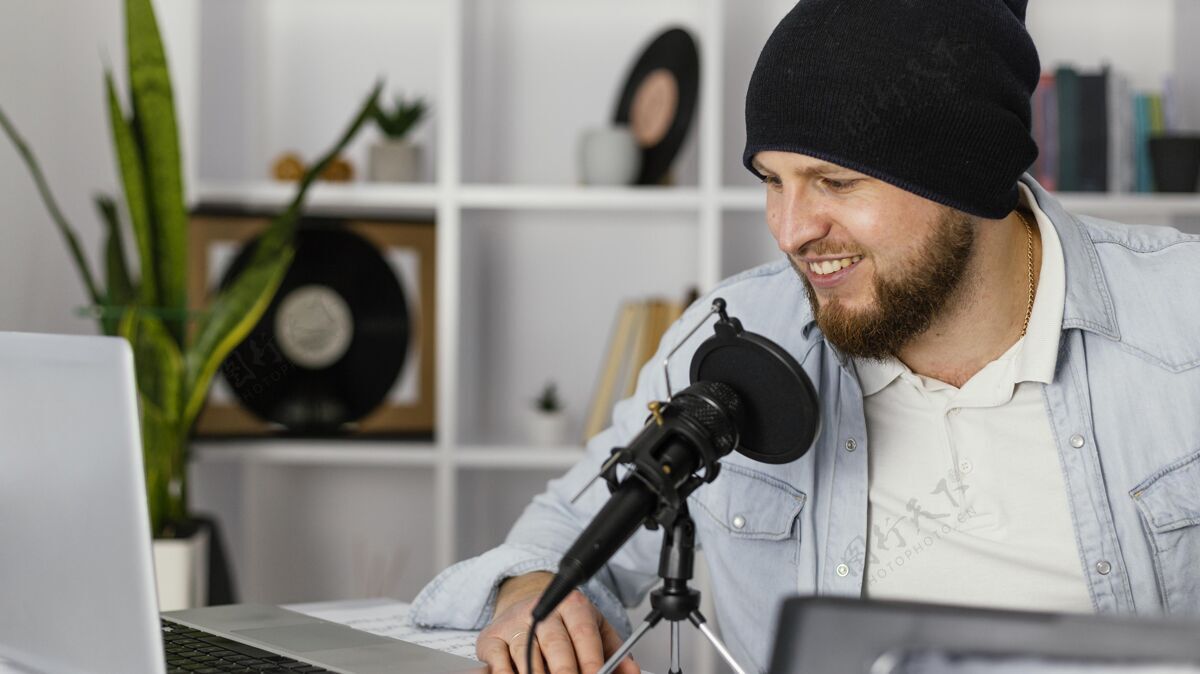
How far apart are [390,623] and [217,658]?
281 millimetres

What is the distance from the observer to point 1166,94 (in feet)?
8.46

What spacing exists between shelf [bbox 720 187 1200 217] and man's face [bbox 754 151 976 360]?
1.29m

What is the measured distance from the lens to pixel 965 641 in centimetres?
46

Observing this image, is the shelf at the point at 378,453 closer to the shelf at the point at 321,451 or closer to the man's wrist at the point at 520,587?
the shelf at the point at 321,451

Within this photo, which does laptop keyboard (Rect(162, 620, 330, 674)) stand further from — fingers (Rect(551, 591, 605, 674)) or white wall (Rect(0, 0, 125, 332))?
white wall (Rect(0, 0, 125, 332))

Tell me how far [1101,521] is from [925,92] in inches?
18.1

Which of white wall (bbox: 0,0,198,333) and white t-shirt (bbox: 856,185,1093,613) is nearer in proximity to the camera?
white t-shirt (bbox: 856,185,1093,613)

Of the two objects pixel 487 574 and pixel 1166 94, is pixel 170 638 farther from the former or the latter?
pixel 1166 94

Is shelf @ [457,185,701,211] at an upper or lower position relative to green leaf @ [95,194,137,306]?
upper

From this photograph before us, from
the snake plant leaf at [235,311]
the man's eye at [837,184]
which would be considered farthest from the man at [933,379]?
the snake plant leaf at [235,311]

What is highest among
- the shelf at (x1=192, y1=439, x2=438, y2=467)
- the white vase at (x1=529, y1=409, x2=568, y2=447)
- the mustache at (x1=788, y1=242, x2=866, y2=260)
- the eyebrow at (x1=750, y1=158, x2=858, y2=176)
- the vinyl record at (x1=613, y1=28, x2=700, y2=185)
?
the vinyl record at (x1=613, y1=28, x2=700, y2=185)

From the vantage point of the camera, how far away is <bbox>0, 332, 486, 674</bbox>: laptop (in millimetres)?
791

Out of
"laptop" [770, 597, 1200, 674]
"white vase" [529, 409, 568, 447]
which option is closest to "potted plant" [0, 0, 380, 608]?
"white vase" [529, 409, 568, 447]

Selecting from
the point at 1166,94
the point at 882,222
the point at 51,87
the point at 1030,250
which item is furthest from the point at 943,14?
the point at 51,87
